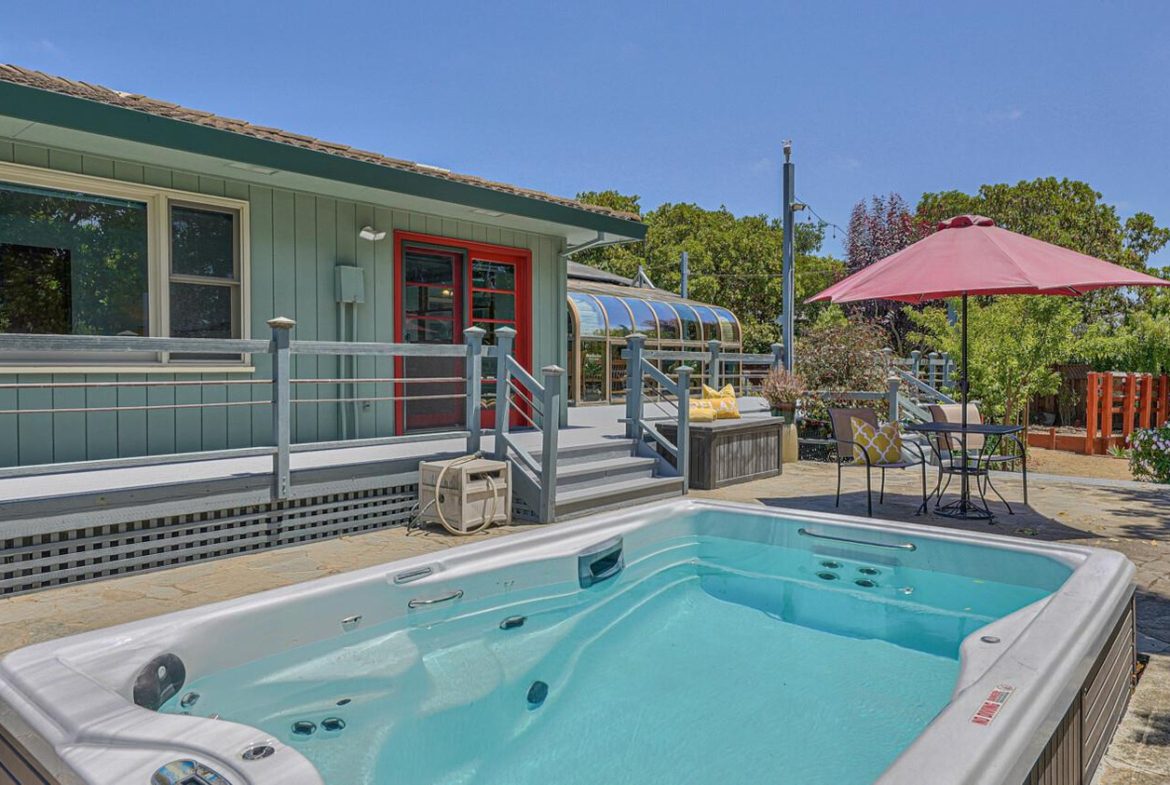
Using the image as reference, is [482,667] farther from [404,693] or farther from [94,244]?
[94,244]

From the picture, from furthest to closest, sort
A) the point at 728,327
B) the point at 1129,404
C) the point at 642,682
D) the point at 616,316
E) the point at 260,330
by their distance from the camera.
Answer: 1. the point at 728,327
2. the point at 616,316
3. the point at 1129,404
4. the point at 260,330
5. the point at 642,682

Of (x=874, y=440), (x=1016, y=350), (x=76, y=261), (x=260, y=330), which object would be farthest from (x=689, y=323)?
(x=76, y=261)

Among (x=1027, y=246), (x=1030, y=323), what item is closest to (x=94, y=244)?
(x=1027, y=246)

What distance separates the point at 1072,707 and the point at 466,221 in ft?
21.8

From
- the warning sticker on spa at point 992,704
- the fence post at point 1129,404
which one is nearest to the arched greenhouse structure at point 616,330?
the fence post at point 1129,404

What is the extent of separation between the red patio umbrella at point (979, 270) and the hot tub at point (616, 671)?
171 cm

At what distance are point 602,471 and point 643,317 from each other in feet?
25.6

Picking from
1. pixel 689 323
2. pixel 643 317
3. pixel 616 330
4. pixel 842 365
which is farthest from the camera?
pixel 689 323

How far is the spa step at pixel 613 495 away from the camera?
6.02 m

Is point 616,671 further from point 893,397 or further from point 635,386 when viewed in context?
point 893,397

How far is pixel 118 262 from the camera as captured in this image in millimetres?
5477

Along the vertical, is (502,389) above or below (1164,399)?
above

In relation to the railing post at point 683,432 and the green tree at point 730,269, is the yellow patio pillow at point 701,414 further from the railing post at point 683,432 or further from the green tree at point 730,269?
the green tree at point 730,269

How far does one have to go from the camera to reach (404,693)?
3.34 m
